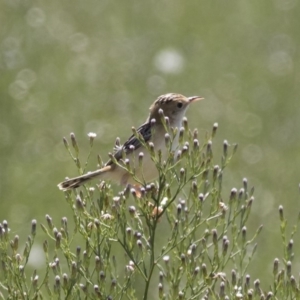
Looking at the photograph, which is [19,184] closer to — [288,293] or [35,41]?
[35,41]

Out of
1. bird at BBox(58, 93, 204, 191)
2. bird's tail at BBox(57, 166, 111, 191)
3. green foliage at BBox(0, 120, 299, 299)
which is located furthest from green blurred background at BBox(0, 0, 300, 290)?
green foliage at BBox(0, 120, 299, 299)

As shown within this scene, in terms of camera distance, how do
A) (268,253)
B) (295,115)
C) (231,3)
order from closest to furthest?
1. (268,253)
2. (295,115)
3. (231,3)

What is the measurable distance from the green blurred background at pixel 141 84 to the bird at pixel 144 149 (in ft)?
8.77

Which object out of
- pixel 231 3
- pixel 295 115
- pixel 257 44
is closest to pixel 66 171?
pixel 295 115

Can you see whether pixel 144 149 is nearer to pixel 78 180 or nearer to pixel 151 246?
pixel 78 180

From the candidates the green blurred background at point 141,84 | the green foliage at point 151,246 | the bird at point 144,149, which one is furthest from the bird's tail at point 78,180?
the green blurred background at point 141,84

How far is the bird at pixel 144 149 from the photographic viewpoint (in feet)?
23.8

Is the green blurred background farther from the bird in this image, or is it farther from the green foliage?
the green foliage

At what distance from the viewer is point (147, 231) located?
684 centimetres

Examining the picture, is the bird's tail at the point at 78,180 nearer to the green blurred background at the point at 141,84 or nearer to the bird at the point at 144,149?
the bird at the point at 144,149

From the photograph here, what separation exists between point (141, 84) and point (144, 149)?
583cm

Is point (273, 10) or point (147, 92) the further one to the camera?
point (273, 10)

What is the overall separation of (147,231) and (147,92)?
7018 mm

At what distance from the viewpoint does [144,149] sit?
26.9 feet
